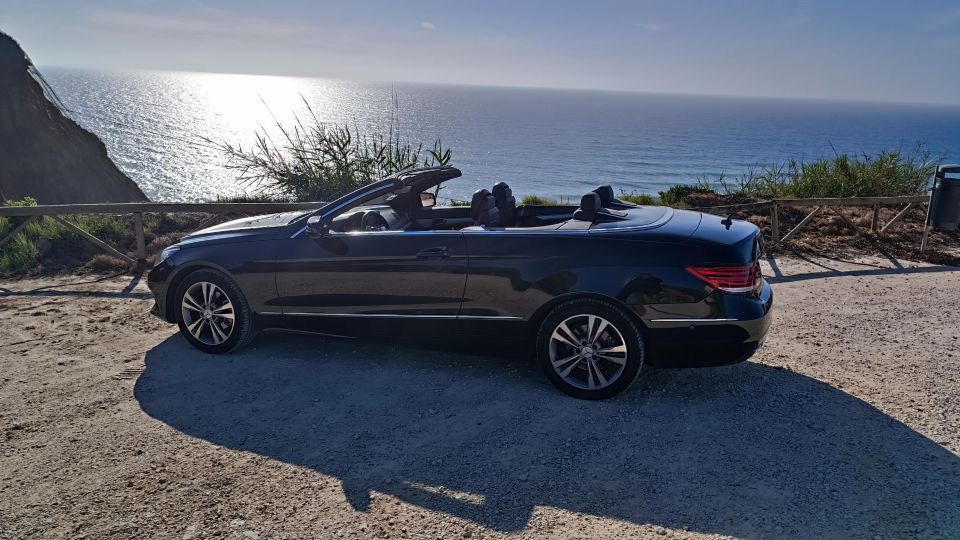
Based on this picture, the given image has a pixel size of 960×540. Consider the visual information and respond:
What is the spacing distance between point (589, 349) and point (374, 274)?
1740 millimetres

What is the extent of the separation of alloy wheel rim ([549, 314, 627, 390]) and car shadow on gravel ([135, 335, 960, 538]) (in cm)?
18

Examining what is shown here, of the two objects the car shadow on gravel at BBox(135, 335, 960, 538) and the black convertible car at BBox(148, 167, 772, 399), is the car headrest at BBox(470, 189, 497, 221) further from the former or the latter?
the car shadow on gravel at BBox(135, 335, 960, 538)

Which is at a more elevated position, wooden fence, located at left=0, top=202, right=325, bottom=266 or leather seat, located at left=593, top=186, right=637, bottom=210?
leather seat, located at left=593, top=186, right=637, bottom=210

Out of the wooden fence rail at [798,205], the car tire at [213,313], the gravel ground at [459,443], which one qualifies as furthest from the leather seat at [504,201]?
the wooden fence rail at [798,205]

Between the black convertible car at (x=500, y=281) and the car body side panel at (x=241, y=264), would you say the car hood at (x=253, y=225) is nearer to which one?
the black convertible car at (x=500, y=281)

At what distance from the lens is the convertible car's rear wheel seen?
470cm

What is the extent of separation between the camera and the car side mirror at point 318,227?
5469 millimetres

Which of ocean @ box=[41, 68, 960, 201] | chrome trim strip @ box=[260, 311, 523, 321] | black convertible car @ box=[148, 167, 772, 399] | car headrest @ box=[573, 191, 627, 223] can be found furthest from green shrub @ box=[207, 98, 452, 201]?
ocean @ box=[41, 68, 960, 201]

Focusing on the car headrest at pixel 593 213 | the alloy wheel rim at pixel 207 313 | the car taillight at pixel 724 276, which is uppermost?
the car headrest at pixel 593 213

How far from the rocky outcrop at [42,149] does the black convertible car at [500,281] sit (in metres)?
17.2

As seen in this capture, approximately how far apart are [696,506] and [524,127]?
376 feet

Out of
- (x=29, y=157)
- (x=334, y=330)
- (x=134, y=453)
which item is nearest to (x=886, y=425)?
(x=334, y=330)

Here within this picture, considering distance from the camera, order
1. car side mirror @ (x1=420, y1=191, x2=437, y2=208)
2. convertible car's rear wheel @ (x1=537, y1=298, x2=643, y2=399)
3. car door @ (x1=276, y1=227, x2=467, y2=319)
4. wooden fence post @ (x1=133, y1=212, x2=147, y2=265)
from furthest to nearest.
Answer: wooden fence post @ (x1=133, y1=212, x2=147, y2=265) → car side mirror @ (x1=420, y1=191, x2=437, y2=208) → car door @ (x1=276, y1=227, x2=467, y2=319) → convertible car's rear wheel @ (x1=537, y1=298, x2=643, y2=399)

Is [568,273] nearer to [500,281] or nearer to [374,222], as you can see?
[500,281]
